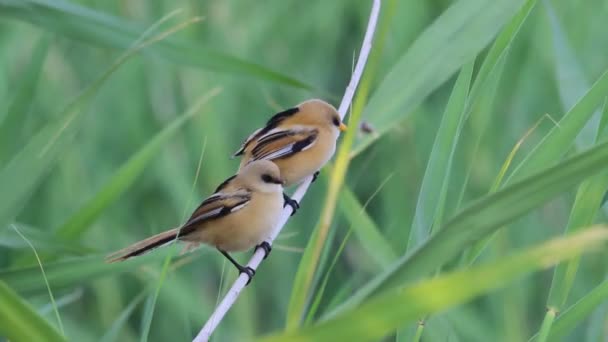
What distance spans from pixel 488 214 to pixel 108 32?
104 centimetres

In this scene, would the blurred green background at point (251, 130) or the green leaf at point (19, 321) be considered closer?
the green leaf at point (19, 321)

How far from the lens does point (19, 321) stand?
115 cm

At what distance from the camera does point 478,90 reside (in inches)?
65.4

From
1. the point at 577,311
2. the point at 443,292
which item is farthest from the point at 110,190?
the point at 443,292

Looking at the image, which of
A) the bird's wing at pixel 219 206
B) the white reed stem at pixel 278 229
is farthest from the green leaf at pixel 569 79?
the bird's wing at pixel 219 206

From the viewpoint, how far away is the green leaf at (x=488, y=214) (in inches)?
46.4

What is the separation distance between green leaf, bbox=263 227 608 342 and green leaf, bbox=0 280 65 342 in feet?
1.23

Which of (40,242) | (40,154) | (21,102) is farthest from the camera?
(21,102)

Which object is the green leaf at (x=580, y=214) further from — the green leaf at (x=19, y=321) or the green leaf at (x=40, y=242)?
the green leaf at (x=40, y=242)

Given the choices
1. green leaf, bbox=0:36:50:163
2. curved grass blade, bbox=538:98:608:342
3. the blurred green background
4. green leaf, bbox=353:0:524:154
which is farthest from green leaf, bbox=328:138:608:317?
the blurred green background

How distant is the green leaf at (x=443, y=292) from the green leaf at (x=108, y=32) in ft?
3.55

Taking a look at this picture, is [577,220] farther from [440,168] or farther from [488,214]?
[488,214]

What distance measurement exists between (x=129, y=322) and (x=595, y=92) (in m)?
2.41

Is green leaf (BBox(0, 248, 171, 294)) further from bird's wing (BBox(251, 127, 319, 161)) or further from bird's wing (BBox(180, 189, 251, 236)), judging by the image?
bird's wing (BBox(251, 127, 319, 161))
